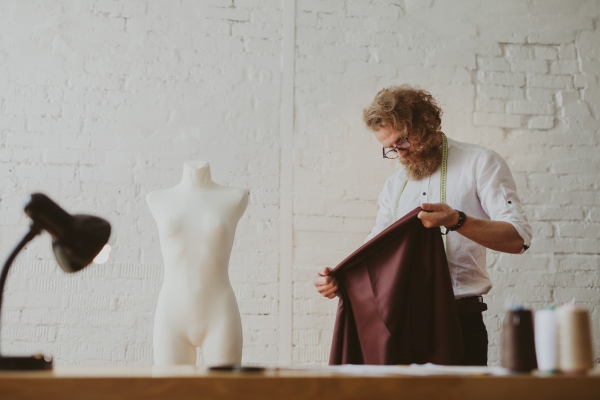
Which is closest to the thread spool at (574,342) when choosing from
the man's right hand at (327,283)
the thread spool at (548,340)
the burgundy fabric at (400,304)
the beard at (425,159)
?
the thread spool at (548,340)

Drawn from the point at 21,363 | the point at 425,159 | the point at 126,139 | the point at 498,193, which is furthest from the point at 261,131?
the point at 21,363

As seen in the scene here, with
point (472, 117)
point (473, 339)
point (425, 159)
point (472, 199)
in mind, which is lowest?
point (473, 339)

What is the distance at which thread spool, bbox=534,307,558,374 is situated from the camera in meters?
1.16

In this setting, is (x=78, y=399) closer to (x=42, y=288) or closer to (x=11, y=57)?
(x=42, y=288)

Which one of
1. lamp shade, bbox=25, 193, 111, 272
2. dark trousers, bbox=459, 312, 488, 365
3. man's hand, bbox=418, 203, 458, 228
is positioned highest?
man's hand, bbox=418, 203, 458, 228

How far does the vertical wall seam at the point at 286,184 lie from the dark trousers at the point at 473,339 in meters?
1.01

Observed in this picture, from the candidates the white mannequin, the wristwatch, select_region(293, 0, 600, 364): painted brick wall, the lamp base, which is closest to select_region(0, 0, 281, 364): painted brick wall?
select_region(293, 0, 600, 364): painted brick wall

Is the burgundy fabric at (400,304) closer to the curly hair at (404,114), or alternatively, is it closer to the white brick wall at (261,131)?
the curly hair at (404,114)

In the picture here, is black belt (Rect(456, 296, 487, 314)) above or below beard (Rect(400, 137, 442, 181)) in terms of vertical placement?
below

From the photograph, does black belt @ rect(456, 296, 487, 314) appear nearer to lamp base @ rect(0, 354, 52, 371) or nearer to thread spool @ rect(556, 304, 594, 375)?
thread spool @ rect(556, 304, 594, 375)

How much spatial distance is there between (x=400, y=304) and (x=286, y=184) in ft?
3.91

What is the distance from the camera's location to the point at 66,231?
1.39 metres

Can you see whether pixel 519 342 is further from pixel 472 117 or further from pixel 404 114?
pixel 472 117

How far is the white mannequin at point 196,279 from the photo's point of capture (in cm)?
225
